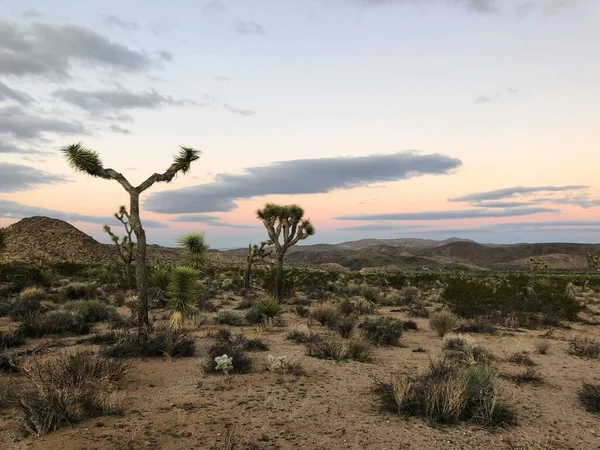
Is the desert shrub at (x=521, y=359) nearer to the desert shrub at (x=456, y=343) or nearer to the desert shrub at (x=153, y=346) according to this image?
the desert shrub at (x=456, y=343)

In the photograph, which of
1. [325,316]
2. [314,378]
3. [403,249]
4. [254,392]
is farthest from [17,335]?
[403,249]

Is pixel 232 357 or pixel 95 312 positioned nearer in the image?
pixel 232 357

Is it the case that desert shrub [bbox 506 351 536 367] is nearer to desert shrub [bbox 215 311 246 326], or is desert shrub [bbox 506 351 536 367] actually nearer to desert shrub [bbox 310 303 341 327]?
desert shrub [bbox 310 303 341 327]

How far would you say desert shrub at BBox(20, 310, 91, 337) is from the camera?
35.8 feet

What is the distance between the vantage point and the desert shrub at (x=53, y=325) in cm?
1091

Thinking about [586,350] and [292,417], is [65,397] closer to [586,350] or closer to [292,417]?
[292,417]

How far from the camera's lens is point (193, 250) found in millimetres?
16984

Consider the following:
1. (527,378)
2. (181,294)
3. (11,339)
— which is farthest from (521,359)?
(11,339)

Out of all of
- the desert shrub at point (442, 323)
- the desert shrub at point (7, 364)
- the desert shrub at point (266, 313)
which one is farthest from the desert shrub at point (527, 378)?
the desert shrub at point (7, 364)

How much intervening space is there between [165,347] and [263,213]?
41.7 feet

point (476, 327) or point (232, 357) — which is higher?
point (232, 357)

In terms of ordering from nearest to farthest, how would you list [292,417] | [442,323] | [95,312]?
[292,417]
[442,323]
[95,312]

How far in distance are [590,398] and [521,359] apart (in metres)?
2.96

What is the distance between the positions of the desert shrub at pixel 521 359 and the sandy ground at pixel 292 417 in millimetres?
438
